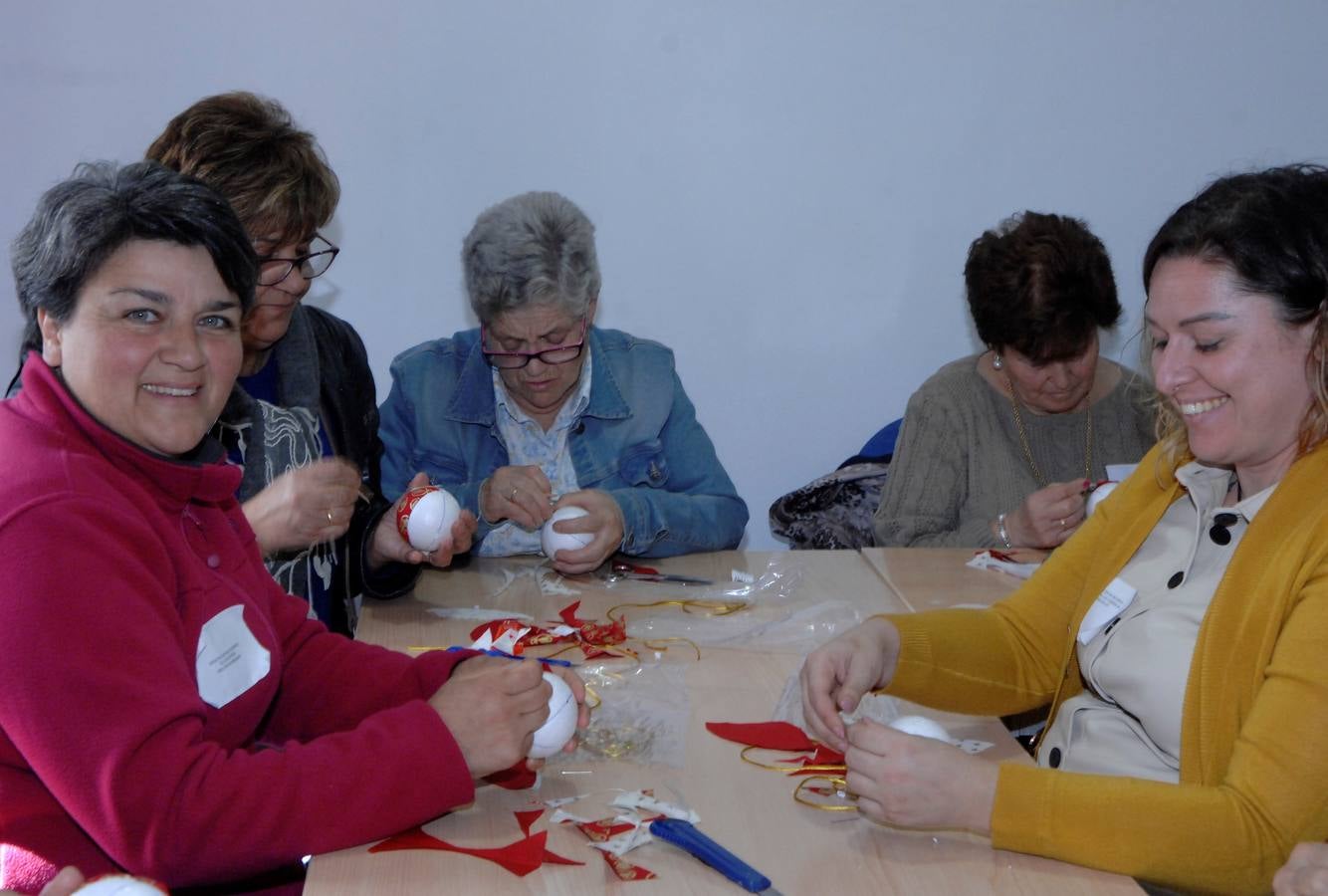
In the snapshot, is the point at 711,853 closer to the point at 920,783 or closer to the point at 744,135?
the point at 920,783

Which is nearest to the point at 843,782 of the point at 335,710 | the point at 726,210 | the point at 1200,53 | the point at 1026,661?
the point at 1026,661

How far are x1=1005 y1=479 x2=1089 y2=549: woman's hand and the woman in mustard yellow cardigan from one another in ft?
2.62

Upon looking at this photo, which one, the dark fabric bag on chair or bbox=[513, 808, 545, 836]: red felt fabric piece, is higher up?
bbox=[513, 808, 545, 836]: red felt fabric piece

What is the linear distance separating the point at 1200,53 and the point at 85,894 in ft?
14.0

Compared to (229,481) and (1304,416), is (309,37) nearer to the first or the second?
(229,481)

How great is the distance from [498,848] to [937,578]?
57.2 inches

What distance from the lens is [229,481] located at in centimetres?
168

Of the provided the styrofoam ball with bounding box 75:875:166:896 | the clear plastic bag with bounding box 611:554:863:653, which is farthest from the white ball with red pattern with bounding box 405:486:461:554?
the styrofoam ball with bounding box 75:875:166:896

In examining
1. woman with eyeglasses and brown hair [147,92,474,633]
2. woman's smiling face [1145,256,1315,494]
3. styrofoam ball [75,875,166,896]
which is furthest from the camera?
woman with eyeglasses and brown hair [147,92,474,633]

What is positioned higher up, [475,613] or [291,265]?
[291,265]

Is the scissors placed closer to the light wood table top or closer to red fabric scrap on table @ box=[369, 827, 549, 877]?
the light wood table top

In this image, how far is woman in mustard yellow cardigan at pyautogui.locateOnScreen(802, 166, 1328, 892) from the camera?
1.49m

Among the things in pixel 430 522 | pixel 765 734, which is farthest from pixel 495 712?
pixel 430 522

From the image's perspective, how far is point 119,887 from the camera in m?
1.18
